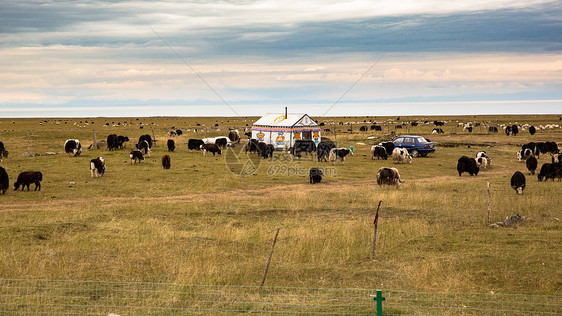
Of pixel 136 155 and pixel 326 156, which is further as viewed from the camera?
pixel 326 156

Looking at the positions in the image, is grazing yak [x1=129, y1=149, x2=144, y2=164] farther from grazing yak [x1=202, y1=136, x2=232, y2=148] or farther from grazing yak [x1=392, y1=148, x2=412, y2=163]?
grazing yak [x1=392, y1=148, x2=412, y2=163]

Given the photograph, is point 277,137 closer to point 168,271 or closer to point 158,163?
point 158,163

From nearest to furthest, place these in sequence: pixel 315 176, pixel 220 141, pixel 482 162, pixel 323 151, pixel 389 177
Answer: pixel 389 177 → pixel 315 176 → pixel 482 162 → pixel 323 151 → pixel 220 141

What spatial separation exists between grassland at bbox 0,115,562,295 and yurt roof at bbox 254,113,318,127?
49.2 feet

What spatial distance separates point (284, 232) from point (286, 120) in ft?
96.2

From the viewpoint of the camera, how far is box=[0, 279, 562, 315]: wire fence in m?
8.62

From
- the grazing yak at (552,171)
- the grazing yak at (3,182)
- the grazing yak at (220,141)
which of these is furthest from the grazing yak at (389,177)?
the grazing yak at (220,141)

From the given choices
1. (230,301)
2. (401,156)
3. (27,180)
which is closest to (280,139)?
(401,156)

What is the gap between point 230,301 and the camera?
9117mm

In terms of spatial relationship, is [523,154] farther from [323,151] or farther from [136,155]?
[136,155]

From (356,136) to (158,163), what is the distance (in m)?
33.6

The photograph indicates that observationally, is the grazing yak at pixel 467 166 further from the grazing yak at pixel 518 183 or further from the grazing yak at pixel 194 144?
the grazing yak at pixel 194 144

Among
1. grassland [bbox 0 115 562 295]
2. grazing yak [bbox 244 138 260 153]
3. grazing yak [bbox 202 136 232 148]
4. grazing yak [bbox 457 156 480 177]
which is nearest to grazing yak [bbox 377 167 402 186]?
grassland [bbox 0 115 562 295]

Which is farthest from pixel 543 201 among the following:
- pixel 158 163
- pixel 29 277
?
pixel 158 163
